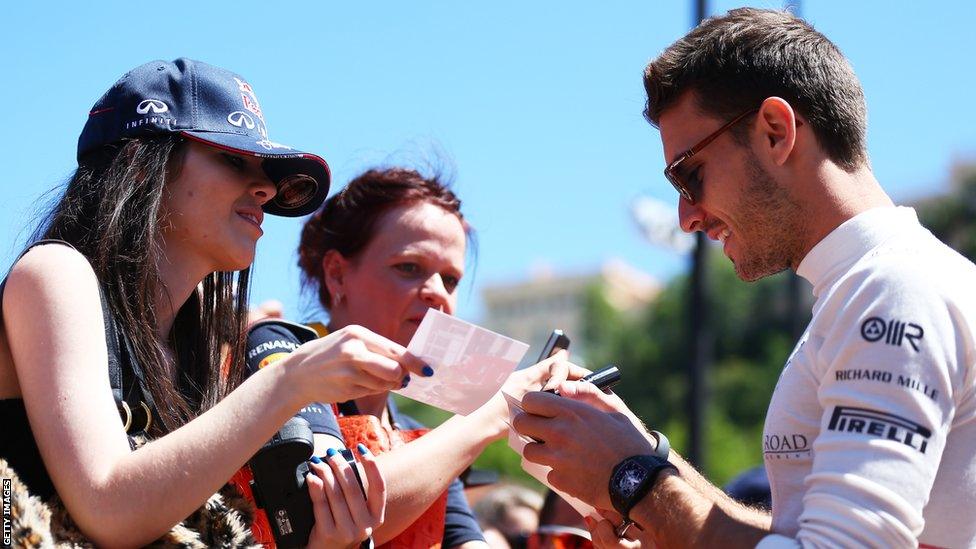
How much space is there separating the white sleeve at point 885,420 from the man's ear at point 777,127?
0.55m

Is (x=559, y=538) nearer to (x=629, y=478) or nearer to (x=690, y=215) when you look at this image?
(x=690, y=215)

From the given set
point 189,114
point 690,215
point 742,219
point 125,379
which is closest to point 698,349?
point 690,215

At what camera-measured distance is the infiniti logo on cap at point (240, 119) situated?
3066 millimetres

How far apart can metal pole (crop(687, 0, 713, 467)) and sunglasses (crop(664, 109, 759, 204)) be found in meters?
8.35

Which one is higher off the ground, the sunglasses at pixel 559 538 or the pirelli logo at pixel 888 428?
the pirelli logo at pixel 888 428

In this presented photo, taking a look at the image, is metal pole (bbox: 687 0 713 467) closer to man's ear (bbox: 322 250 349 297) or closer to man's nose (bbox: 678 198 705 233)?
man's ear (bbox: 322 250 349 297)

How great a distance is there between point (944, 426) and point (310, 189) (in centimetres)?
189

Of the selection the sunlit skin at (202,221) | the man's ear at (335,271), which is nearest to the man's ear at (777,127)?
the sunlit skin at (202,221)

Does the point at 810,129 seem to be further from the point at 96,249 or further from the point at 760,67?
the point at 96,249

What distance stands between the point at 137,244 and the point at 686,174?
1.48 m

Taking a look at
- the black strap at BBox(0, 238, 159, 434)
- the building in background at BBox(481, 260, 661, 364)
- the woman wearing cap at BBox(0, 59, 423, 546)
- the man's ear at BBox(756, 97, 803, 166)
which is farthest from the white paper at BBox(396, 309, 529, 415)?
the building in background at BBox(481, 260, 661, 364)

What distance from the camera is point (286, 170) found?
317cm

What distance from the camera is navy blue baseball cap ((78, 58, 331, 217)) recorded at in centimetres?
296

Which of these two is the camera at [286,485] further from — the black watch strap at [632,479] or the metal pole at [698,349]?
the metal pole at [698,349]
